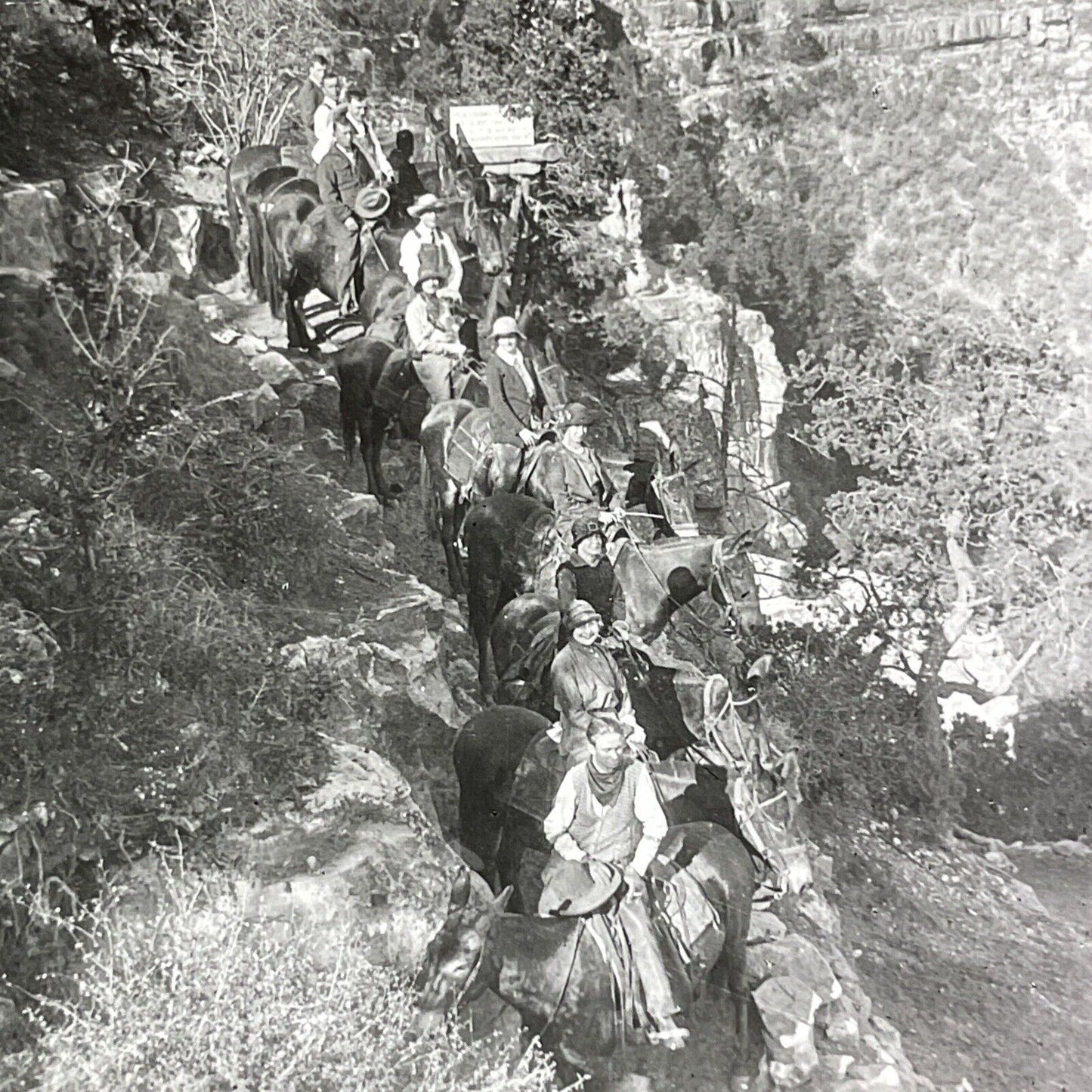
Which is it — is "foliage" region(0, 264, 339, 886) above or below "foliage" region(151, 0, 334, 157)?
below

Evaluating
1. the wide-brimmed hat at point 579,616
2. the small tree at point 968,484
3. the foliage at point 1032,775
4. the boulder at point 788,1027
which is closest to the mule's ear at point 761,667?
the small tree at point 968,484

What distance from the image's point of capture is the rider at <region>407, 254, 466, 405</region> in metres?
7.54

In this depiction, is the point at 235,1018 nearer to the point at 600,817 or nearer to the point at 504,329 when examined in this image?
the point at 600,817

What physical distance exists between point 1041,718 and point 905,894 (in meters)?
1.39

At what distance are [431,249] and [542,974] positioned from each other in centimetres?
434

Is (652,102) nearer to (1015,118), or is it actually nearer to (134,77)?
(1015,118)

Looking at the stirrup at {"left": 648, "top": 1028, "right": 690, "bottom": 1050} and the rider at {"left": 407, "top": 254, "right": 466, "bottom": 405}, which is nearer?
the stirrup at {"left": 648, "top": 1028, "right": 690, "bottom": 1050}

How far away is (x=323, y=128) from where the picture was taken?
754 cm

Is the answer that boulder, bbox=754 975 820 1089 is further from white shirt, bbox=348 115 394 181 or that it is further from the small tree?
white shirt, bbox=348 115 394 181

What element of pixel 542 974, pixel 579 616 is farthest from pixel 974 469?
pixel 542 974

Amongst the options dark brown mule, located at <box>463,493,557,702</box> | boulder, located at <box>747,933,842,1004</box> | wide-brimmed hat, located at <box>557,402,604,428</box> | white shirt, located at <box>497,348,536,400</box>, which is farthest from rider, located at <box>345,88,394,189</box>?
boulder, located at <box>747,933,842,1004</box>

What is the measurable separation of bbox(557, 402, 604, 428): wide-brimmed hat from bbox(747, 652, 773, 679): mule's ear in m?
1.82

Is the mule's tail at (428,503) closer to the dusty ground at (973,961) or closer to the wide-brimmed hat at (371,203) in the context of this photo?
the wide-brimmed hat at (371,203)

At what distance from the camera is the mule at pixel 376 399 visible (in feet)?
23.7
